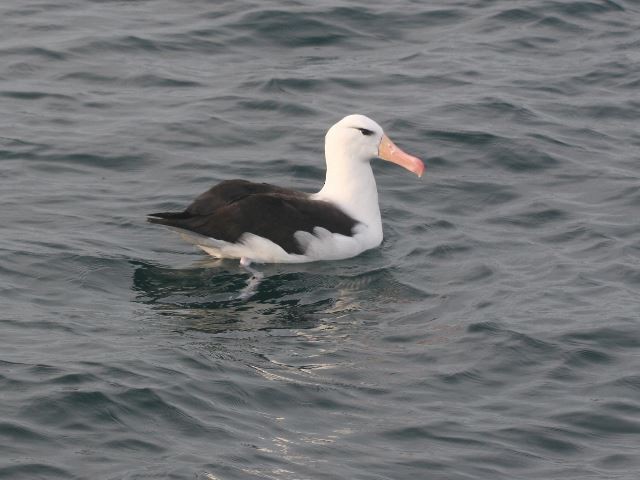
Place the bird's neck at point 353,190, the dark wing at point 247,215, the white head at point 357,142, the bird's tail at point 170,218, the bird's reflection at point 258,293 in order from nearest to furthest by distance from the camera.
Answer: the bird's reflection at point 258,293 → the bird's tail at point 170,218 → the dark wing at point 247,215 → the bird's neck at point 353,190 → the white head at point 357,142

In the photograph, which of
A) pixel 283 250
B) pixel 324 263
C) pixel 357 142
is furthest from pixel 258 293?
pixel 357 142

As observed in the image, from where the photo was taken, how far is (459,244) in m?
13.5

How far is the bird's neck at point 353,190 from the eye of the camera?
1374 centimetres

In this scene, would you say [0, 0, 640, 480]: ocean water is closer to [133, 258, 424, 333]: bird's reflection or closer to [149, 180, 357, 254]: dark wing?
[133, 258, 424, 333]: bird's reflection

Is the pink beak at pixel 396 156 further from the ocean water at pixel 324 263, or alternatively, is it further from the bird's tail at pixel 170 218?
the bird's tail at pixel 170 218

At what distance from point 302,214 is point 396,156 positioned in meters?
1.42

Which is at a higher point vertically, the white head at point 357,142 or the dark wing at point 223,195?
the white head at point 357,142

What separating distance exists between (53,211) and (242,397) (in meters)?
4.39

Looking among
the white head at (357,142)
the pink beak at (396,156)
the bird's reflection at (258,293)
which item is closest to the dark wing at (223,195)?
the bird's reflection at (258,293)

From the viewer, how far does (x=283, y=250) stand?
42.8 ft

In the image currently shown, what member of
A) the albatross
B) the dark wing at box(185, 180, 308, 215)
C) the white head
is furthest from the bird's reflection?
the white head

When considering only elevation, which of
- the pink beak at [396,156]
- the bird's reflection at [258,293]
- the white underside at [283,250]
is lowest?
the bird's reflection at [258,293]

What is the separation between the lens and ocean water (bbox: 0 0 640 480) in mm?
9500

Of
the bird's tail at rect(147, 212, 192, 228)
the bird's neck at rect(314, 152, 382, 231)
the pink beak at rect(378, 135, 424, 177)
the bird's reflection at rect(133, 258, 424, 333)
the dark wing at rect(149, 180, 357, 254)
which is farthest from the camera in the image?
the pink beak at rect(378, 135, 424, 177)
